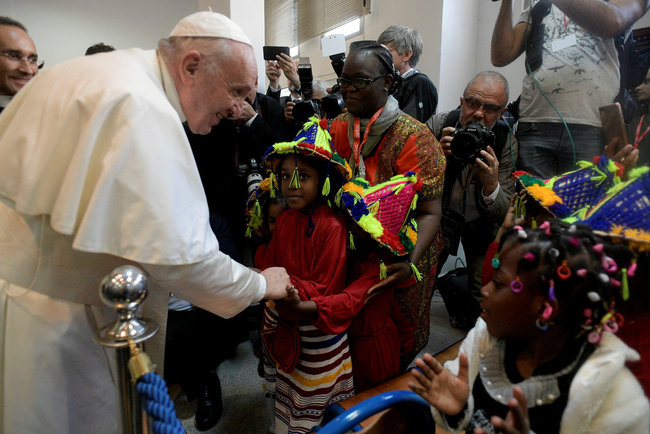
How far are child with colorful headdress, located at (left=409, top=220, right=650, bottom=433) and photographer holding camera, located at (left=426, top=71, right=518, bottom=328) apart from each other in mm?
1122

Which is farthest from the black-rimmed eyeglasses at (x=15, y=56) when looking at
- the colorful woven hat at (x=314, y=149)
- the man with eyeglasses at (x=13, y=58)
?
the colorful woven hat at (x=314, y=149)

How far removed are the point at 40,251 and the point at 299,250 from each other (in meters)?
0.96

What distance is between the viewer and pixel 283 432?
1.86 m

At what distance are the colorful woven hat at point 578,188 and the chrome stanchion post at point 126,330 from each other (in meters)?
1.28

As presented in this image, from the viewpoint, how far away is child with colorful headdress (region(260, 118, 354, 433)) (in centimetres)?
169

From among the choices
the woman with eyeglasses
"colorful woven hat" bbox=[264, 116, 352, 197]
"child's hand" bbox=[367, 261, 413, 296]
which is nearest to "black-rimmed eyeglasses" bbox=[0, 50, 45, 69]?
"colorful woven hat" bbox=[264, 116, 352, 197]

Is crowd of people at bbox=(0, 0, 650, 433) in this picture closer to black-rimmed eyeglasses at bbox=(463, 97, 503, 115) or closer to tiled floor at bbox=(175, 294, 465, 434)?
black-rimmed eyeglasses at bbox=(463, 97, 503, 115)

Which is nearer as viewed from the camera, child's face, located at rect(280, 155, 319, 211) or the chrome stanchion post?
the chrome stanchion post

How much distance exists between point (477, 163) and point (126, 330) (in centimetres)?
189

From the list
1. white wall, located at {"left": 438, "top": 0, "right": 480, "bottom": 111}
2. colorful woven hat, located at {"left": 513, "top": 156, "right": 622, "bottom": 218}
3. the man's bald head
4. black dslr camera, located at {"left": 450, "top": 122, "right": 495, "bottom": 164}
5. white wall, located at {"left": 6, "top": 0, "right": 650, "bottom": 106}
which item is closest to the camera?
colorful woven hat, located at {"left": 513, "top": 156, "right": 622, "bottom": 218}

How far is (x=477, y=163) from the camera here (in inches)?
84.1

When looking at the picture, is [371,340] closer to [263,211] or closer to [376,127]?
[263,211]

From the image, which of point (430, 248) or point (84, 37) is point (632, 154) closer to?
point (430, 248)

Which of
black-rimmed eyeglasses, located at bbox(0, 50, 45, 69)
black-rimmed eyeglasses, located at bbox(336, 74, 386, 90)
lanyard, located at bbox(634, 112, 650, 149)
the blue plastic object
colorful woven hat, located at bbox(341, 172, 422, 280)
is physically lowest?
the blue plastic object
